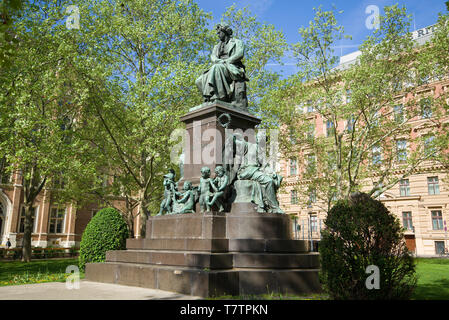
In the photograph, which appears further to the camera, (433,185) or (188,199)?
(433,185)

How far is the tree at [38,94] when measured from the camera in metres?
17.4

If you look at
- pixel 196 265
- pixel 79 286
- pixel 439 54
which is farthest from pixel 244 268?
pixel 439 54

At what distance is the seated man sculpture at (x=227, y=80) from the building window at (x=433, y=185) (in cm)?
3291

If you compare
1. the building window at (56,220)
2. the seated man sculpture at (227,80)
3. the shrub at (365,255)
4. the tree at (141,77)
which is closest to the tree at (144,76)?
the tree at (141,77)

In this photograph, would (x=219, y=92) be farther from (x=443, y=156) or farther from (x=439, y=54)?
(x=443, y=156)

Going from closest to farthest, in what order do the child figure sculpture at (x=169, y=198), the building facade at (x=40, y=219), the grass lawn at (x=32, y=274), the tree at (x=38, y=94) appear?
1. the child figure sculpture at (x=169, y=198)
2. the grass lawn at (x=32, y=274)
3. the tree at (x=38, y=94)
4. the building facade at (x=40, y=219)

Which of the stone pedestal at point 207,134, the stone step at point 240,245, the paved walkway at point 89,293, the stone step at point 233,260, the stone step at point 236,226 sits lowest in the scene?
the paved walkway at point 89,293

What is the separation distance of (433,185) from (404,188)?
2833mm

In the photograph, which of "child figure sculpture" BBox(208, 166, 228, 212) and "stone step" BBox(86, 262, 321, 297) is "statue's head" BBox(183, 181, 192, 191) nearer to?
"child figure sculpture" BBox(208, 166, 228, 212)

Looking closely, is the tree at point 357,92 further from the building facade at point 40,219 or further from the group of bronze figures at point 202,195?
the building facade at point 40,219

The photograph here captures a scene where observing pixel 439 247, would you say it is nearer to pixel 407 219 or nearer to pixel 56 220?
pixel 407 219

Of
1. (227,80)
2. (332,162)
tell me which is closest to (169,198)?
(227,80)

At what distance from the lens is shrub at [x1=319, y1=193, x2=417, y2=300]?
566 cm

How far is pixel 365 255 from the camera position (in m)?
5.72
